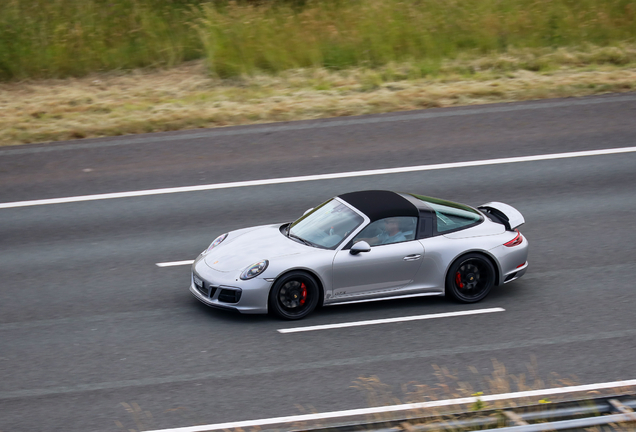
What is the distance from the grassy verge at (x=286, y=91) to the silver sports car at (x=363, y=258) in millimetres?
7138

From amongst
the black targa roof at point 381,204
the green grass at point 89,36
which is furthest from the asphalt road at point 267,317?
the green grass at point 89,36

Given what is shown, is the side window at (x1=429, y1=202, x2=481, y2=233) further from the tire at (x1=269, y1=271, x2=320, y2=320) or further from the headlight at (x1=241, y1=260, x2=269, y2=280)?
the headlight at (x1=241, y1=260, x2=269, y2=280)

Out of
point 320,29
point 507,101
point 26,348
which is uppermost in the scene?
point 320,29

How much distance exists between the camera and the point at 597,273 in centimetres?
1040

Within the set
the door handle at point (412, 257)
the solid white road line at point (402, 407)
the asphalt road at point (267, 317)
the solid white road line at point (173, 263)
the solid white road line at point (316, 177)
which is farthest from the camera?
the solid white road line at point (316, 177)

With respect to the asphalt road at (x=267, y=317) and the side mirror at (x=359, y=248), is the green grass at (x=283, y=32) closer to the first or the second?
the asphalt road at (x=267, y=317)

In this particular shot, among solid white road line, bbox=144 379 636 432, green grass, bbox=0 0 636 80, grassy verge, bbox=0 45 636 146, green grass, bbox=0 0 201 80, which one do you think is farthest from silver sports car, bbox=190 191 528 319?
green grass, bbox=0 0 201 80

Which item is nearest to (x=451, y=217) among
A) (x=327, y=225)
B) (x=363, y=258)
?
(x=363, y=258)

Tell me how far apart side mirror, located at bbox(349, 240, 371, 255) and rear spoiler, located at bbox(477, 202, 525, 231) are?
6.70ft

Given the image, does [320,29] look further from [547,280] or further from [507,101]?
[547,280]

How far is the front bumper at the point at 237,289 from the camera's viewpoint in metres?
9.00

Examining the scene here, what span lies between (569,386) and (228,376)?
131 inches

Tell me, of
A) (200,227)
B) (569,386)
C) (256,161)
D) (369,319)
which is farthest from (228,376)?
(256,161)

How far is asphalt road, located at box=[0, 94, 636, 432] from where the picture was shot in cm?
777
